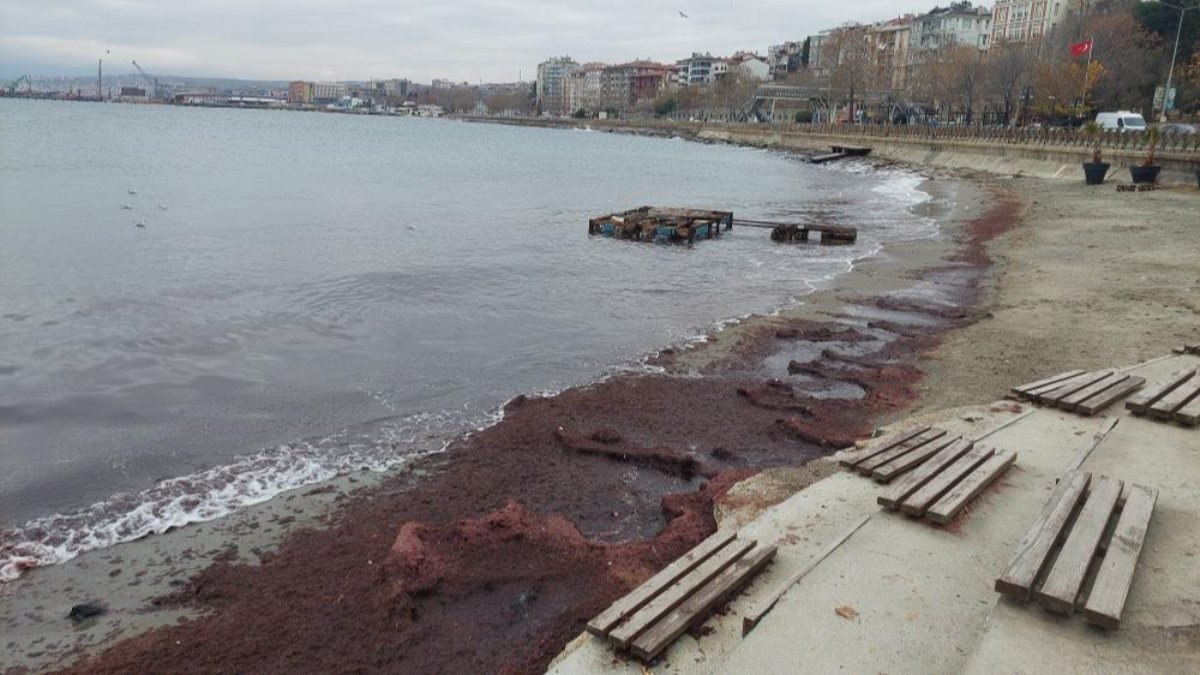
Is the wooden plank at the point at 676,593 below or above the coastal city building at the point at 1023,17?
below

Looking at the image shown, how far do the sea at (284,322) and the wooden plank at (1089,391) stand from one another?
682 centimetres

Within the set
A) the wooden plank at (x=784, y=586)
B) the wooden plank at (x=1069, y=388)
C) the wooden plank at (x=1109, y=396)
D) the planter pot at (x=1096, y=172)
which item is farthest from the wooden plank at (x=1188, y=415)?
the planter pot at (x=1096, y=172)

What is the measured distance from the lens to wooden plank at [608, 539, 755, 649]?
5.60 m

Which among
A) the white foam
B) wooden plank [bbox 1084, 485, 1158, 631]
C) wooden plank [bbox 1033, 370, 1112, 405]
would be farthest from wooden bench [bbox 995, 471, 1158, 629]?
the white foam

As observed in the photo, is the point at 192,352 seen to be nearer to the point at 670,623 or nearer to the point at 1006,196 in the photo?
the point at 670,623

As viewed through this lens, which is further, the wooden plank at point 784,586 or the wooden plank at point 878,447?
the wooden plank at point 878,447

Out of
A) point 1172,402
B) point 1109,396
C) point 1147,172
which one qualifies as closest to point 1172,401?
point 1172,402

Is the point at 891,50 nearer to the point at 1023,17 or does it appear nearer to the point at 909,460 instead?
the point at 1023,17

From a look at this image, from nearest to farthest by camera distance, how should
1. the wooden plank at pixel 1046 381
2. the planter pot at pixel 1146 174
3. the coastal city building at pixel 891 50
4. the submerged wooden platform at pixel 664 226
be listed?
the wooden plank at pixel 1046 381, the submerged wooden platform at pixel 664 226, the planter pot at pixel 1146 174, the coastal city building at pixel 891 50

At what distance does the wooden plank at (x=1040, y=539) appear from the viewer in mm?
5793

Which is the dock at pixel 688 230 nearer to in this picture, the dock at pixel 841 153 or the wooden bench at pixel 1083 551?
the wooden bench at pixel 1083 551

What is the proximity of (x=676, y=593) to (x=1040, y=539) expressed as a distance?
2849 millimetres

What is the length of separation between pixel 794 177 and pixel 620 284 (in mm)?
54321

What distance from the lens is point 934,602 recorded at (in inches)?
239
